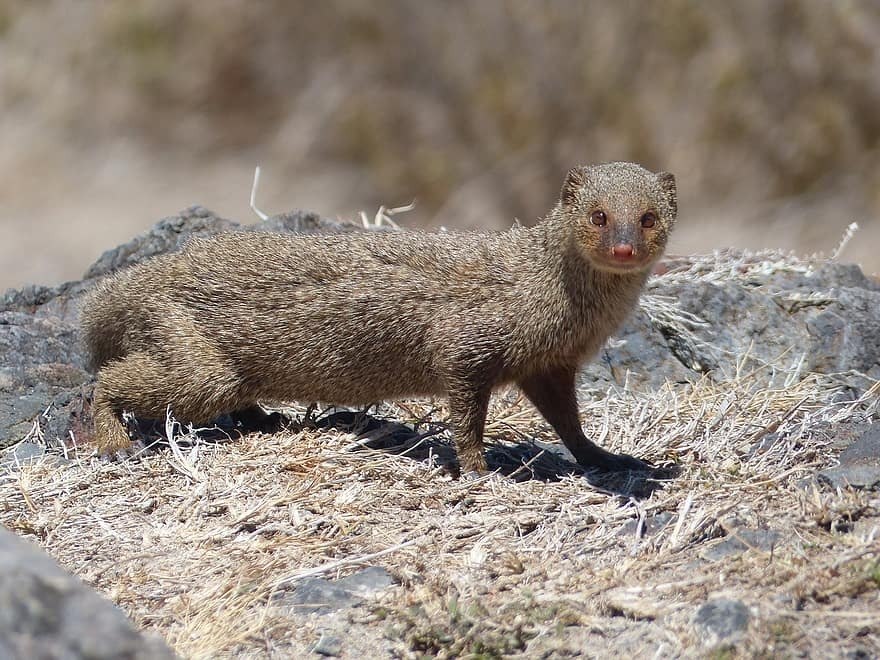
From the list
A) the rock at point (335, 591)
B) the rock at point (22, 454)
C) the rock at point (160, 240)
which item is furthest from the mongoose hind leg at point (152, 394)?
the rock at point (335, 591)

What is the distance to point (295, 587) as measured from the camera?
4207mm

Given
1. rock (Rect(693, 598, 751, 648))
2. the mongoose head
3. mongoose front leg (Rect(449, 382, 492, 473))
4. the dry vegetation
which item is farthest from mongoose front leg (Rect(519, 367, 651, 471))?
rock (Rect(693, 598, 751, 648))

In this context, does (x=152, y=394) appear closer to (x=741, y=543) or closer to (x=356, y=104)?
(x=741, y=543)

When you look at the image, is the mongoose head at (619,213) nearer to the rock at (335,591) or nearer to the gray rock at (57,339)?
the rock at (335,591)

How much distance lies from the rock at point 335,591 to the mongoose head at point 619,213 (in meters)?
1.54

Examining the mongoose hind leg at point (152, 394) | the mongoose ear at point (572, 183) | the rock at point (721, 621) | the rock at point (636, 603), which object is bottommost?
the rock at point (721, 621)

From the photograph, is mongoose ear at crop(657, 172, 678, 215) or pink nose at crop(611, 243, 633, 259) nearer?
pink nose at crop(611, 243, 633, 259)

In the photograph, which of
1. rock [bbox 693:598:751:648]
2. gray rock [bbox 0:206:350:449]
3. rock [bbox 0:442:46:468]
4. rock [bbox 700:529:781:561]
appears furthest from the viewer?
gray rock [bbox 0:206:350:449]

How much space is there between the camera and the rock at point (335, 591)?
4062 mm

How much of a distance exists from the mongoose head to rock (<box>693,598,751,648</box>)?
151 cm

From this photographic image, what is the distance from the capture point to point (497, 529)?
4719mm

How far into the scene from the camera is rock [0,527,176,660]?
2785 millimetres

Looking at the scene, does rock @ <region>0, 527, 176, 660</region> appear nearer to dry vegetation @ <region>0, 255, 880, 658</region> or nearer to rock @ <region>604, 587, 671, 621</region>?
dry vegetation @ <region>0, 255, 880, 658</region>

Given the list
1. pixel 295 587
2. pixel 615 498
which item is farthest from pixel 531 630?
pixel 615 498
